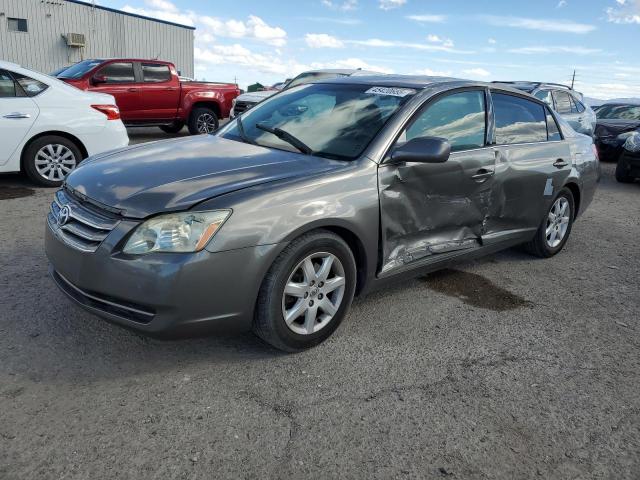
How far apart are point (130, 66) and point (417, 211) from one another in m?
10.2

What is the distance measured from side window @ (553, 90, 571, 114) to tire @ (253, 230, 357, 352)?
402 inches

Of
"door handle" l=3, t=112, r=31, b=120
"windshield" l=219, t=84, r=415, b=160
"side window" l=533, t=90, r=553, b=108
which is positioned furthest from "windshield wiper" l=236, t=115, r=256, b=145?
"side window" l=533, t=90, r=553, b=108

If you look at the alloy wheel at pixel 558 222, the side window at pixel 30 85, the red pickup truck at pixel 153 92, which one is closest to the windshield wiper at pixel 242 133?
the alloy wheel at pixel 558 222

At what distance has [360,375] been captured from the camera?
3027 millimetres

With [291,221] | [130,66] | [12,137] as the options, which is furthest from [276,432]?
[130,66]

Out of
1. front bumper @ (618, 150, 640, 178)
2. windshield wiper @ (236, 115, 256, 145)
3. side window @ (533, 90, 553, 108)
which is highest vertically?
side window @ (533, 90, 553, 108)

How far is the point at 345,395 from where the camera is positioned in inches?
111

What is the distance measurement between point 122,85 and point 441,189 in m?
9.88

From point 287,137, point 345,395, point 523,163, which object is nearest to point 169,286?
point 345,395

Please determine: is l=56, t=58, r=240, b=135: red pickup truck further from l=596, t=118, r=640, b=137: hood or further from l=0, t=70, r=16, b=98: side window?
l=596, t=118, r=640, b=137: hood

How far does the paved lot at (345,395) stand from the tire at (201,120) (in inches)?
365

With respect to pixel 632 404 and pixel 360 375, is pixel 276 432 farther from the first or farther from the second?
pixel 632 404

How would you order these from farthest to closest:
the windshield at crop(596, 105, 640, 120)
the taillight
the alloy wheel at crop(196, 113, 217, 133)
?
the windshield at crop(596, 105, 640, 120) → the alloy wheel at crop(196, 113, 217, 133) → the taillight

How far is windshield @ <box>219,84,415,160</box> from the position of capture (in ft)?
11.7
